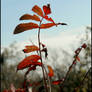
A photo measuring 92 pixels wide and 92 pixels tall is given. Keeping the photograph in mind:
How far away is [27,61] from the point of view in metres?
0.75

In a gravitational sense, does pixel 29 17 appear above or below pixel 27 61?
above

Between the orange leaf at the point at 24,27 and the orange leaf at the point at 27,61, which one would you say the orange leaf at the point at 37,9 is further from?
the orange leaf at the point at 27,61

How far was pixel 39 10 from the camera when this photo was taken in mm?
708

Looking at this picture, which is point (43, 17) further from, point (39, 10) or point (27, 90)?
point (27, 90)

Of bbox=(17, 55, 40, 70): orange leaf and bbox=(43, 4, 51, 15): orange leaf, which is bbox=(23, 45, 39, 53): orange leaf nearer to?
bbox=(17, 55, 40, 70): orange leaf

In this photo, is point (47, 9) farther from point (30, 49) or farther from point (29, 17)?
point (30, 49)

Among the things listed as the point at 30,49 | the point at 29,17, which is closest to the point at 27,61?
the point at 30,49

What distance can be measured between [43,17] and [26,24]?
0.08m

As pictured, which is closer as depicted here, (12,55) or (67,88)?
(67,88)

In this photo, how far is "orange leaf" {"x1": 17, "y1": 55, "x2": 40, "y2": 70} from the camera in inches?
29.2

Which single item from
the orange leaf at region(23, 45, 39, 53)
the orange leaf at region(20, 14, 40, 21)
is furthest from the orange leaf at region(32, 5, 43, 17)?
the orange leaf at region(23, 45, 39, 53)

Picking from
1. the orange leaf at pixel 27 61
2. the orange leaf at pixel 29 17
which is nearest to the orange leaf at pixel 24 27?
the orange leaf at pixel 29 17

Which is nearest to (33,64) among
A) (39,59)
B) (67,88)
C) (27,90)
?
(39,59)

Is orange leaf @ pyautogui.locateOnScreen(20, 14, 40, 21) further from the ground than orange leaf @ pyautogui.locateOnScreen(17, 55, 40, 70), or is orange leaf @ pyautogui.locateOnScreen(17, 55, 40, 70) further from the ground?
orange leaf @ pyautogui.locateOnScreen(20, 14, 40, 21)
